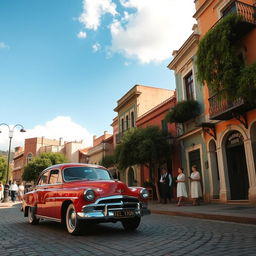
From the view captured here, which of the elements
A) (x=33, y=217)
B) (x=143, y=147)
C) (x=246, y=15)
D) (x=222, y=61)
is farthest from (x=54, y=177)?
(x=246, y=15)

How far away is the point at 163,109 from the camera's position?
2198cm

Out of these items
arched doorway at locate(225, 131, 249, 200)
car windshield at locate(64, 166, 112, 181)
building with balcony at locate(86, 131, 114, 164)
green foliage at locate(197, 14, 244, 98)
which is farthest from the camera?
building with balcony at locate(86, 131, 114, 164)

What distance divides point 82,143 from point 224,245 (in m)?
52.2

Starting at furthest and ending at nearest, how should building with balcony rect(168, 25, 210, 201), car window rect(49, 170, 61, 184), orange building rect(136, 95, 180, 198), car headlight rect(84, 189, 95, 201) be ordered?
orange building rect(136, 95, 180, 198) < building with balcony rect(168, 25, 210, 201) < car window rect(49, 170, 61, 184) < car headlight rect(84, 189, 95, 201)

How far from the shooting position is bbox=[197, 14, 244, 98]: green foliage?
1139cm

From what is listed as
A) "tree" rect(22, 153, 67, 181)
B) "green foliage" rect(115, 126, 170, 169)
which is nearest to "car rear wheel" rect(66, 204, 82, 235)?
"green foliage" rect(115, 126, 170, 169)

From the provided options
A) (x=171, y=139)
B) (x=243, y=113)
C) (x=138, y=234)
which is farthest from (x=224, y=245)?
(x=171, y=139)

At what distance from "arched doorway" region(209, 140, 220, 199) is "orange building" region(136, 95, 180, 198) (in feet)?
12.1

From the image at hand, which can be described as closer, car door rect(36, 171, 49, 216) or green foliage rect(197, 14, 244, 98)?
car door rect(36, 171, 49, 216)

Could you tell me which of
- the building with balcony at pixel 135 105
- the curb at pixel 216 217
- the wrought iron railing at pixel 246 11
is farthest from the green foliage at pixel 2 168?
the wrought iron railing at pixel 246 11

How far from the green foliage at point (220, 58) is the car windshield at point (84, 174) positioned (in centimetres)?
655

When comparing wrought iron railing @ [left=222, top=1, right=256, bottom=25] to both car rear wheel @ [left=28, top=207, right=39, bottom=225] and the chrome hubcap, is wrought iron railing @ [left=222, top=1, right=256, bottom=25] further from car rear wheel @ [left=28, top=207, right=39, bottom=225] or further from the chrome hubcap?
car rear wheel @ [left=28, top=207, right=39, bottom=225]

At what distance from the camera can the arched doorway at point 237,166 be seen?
1377 centimetres

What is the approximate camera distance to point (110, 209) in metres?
5.78
